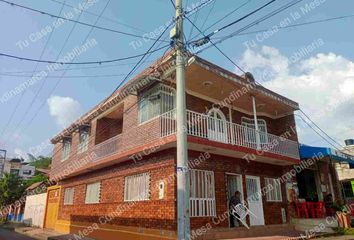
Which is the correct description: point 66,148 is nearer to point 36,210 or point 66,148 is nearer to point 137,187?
point 36,210

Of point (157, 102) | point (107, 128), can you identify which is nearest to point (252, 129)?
point (157, 102)

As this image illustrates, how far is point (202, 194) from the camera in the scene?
35.6 ft

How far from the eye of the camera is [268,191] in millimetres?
13859

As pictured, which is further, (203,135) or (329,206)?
(329,206)

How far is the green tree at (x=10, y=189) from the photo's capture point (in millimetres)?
32922

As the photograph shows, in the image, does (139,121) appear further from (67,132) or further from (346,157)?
(346,157)

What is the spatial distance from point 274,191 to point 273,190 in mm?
77

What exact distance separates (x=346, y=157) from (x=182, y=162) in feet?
43.5

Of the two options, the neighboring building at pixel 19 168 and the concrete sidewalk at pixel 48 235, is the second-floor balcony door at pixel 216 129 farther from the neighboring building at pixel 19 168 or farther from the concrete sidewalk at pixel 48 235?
the neighboring building at pixel 19 168

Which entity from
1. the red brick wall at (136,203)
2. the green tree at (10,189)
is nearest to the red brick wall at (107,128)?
the red brick wall at (136,203)

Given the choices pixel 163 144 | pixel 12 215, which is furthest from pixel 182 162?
pixel 12 215

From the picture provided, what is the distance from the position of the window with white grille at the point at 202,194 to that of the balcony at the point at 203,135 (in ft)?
4.77

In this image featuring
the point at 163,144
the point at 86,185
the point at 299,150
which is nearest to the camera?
the point at 163,144

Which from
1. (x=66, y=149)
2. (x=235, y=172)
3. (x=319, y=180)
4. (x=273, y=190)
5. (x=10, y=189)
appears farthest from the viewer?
(x=10, y=189)
